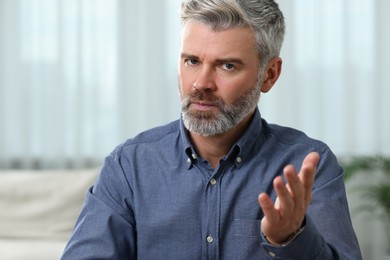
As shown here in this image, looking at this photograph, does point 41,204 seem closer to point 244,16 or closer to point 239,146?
point 239,146

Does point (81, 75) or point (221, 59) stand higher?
point (221, 59)

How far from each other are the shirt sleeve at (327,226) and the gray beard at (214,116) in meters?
0.22

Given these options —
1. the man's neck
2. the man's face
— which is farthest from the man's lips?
the man's neck

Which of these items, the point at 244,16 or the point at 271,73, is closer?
the point at 244,16

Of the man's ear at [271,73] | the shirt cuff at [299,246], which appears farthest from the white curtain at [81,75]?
the shirt cuff at [299,246]

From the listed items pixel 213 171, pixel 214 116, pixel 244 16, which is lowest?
pixel 213 171

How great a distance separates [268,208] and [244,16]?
1.67ft

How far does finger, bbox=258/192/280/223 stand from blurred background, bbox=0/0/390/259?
111 inches

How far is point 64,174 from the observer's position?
3.61 metres

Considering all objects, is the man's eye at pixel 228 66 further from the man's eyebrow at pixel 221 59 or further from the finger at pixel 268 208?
the finger at pixel 268 208

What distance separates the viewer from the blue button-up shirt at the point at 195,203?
60.1 inches

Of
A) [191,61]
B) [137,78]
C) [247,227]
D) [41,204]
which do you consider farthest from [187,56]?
[137,78]

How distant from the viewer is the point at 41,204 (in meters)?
3.53

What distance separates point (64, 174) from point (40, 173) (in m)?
0.12
